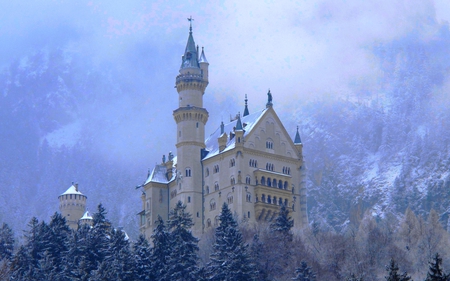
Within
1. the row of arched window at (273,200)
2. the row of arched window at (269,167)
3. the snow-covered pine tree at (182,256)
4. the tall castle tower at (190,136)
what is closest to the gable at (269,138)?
the row of arched window at (269,167)

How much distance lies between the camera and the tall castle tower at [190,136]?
133 m

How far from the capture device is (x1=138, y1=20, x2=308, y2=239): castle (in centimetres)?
12975

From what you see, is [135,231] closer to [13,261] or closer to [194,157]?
[194,157]

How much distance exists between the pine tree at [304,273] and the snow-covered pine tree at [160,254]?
33.3 feet

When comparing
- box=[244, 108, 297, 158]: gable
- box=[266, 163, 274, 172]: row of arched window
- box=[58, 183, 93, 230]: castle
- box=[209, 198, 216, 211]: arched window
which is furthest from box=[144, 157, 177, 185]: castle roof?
box=[58, 183, 93, 230]: castle

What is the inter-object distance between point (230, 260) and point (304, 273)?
18.5 ft

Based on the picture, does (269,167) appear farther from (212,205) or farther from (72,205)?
(72,205)

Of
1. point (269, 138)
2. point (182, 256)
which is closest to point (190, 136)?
point (269, 138)

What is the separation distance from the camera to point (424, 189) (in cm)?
18700

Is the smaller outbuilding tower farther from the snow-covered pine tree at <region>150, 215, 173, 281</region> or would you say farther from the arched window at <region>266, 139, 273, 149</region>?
the snow-covered pine tree at <region>150, 215, 173, 281</region>

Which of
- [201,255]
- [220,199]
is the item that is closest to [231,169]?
[220,199]

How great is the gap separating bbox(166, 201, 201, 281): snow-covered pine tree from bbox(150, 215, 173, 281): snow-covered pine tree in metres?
0.39

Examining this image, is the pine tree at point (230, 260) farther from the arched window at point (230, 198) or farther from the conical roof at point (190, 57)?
the conical roof at point (190, 57)

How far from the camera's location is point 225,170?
13138 cm
